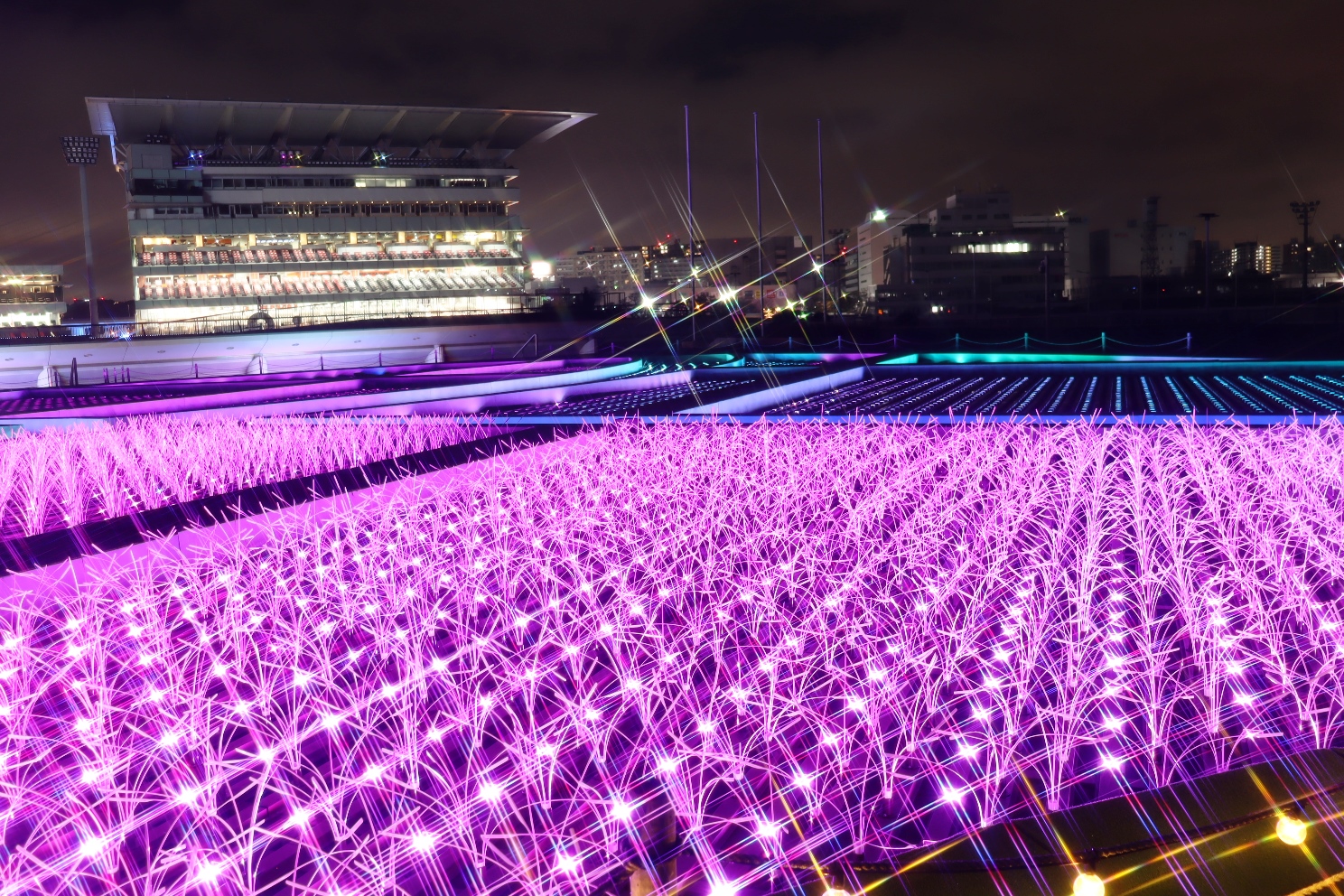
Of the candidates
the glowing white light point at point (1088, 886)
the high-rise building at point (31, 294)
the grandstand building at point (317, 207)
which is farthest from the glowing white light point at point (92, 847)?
the high-rise building at point (31, 294)

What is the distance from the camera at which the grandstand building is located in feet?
173

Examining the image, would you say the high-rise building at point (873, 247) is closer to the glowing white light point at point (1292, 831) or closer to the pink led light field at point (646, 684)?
the pink led light field at point (646, 684)

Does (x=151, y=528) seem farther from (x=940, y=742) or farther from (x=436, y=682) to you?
(x=940, y=742)

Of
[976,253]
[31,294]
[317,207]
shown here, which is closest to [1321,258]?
[976,253]

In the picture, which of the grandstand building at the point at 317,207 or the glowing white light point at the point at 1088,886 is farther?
the grandstand building at the point at 317,207

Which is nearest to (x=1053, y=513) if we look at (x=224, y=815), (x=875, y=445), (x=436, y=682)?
(x=875, y=445)

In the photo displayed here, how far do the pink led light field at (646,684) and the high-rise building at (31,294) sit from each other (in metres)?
81.7

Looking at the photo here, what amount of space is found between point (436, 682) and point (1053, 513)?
415 centimetres

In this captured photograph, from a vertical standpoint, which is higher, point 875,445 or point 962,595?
point 962,595

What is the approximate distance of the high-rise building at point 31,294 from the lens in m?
72.7

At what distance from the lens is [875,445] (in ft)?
29.5

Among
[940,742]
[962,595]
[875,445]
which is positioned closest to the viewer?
[940,742]

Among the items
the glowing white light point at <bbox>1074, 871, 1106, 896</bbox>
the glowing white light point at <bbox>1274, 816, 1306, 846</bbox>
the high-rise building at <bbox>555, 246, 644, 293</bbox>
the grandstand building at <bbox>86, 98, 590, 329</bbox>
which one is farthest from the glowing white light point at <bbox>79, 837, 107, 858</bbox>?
the high-rise building at <bbox>555, 246, 644, 293</bbox>

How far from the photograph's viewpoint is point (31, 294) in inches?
3073
